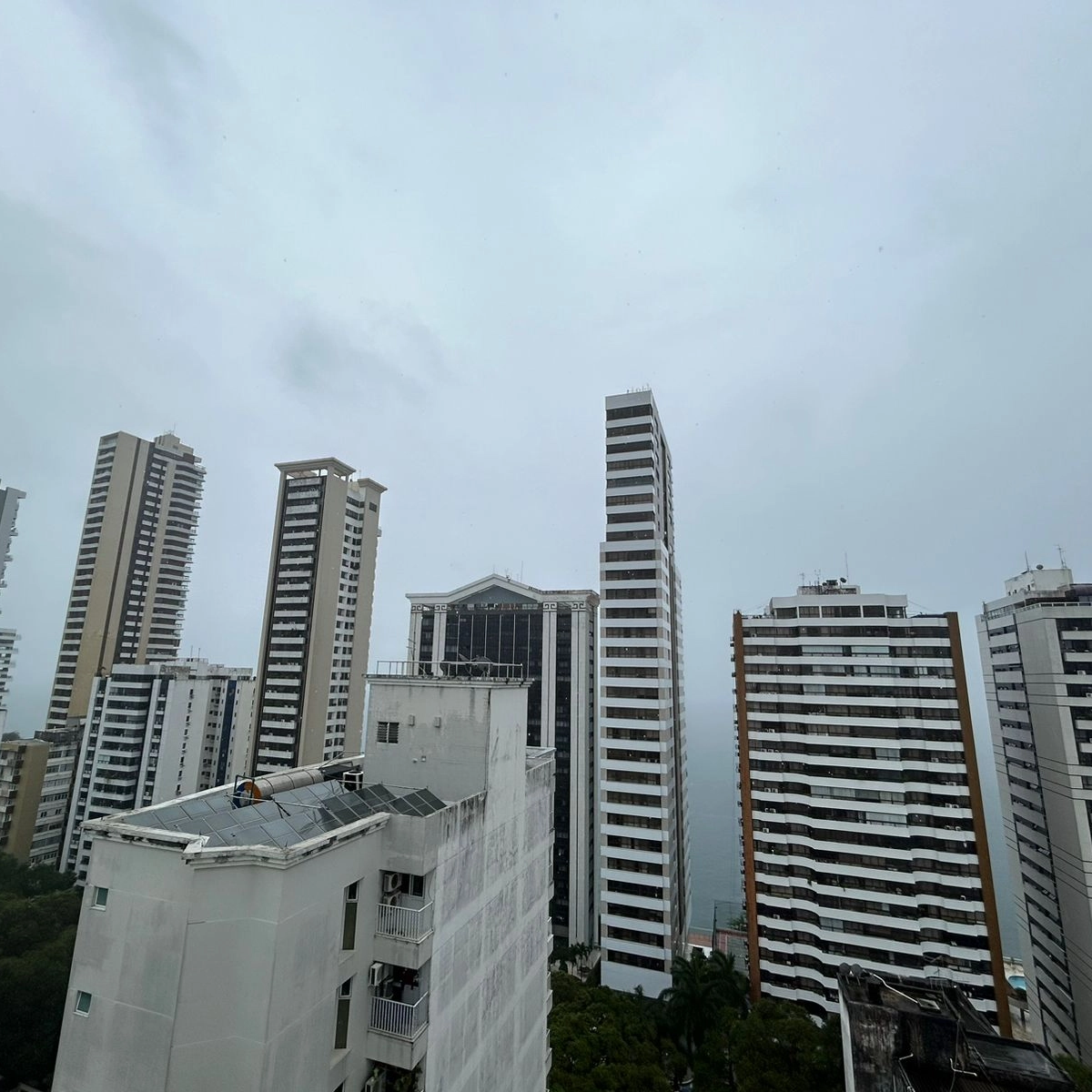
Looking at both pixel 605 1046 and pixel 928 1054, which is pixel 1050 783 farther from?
pixel 928 1054

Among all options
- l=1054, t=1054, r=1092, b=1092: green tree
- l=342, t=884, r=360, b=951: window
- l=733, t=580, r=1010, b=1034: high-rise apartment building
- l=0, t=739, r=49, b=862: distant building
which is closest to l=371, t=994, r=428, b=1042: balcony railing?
l=342, t=884, r=360, b=951: window

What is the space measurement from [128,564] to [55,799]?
31947 millimetres

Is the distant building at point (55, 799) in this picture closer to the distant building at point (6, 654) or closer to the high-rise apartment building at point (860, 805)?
the distant building at point (6, 654)

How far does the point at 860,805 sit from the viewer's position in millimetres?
41625

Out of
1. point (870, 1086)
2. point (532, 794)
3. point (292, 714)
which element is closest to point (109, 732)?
point (292, 714)

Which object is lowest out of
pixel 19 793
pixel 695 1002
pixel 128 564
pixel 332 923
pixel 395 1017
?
pixel 695 1002

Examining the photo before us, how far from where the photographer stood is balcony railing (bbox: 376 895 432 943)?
1253 centimetres

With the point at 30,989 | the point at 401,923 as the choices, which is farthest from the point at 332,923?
the point at 30,989

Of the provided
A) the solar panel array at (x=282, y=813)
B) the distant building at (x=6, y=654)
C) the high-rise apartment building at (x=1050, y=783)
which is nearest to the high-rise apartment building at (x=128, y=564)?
the distant building at (x=6, y=654)

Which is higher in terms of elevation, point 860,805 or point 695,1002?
point 860,805

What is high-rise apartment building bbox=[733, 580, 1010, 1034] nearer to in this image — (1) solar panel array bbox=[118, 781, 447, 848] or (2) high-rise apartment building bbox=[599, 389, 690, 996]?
(2) high-rise apartment building bbox=[599, 389, 690, 996]

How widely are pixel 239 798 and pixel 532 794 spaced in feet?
32.0

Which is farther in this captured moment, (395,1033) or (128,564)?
(128,564)

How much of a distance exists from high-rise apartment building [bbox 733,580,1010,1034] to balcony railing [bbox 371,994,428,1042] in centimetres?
3869
